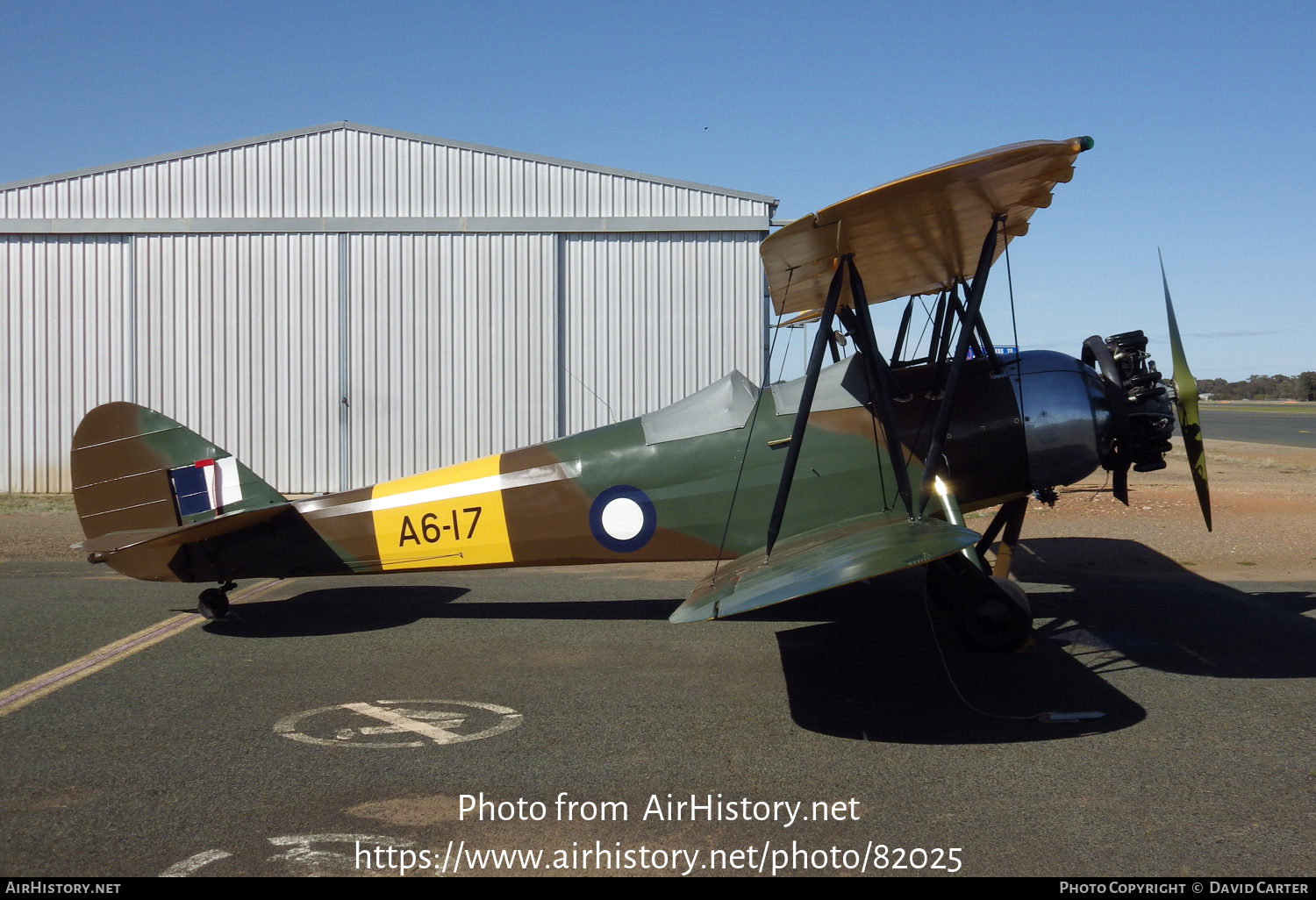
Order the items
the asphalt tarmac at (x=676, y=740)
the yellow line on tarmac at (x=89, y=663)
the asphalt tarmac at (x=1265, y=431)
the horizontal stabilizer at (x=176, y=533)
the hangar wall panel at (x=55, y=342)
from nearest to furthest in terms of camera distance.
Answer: the asphalt tarmac at (x=676, y=740)
the yellow line on tarmac at (x=89, y=663)
the horizontal stabilizer at (x=176, y=533)
the hangar wall panel at (x=55, y=342)
the asphalt tarmac at (x=1265, y=431)

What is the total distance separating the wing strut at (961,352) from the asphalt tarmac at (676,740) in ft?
4.34

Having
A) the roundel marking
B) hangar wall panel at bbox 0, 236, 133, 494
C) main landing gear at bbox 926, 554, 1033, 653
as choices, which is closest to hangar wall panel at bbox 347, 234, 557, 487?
hangar wall panel at bbox 0, 236, 133, 494

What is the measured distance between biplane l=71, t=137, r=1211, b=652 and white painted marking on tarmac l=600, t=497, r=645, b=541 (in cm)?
1

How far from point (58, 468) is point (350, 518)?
12275mm

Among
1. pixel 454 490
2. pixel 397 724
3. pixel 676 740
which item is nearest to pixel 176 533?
pixel 454 490

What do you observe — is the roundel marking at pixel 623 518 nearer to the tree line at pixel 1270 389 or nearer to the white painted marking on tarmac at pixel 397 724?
the white painted marking on tarmac at pixel 397 724

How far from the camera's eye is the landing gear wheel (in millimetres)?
7273

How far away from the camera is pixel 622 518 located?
674 cm

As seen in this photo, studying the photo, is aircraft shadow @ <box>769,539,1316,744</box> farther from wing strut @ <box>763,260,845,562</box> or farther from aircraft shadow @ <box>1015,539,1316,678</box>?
wing strut @ <box>763,260,845,562</box>

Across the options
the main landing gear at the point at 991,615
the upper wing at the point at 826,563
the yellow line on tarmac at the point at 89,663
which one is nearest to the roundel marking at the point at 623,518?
the upper wing at the point at 826,563

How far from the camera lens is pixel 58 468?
52.6 ft

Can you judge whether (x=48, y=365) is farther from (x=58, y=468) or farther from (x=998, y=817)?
(x=998, y=817)

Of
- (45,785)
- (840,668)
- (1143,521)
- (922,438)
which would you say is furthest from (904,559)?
(1143,521)

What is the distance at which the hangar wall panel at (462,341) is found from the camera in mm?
15500
